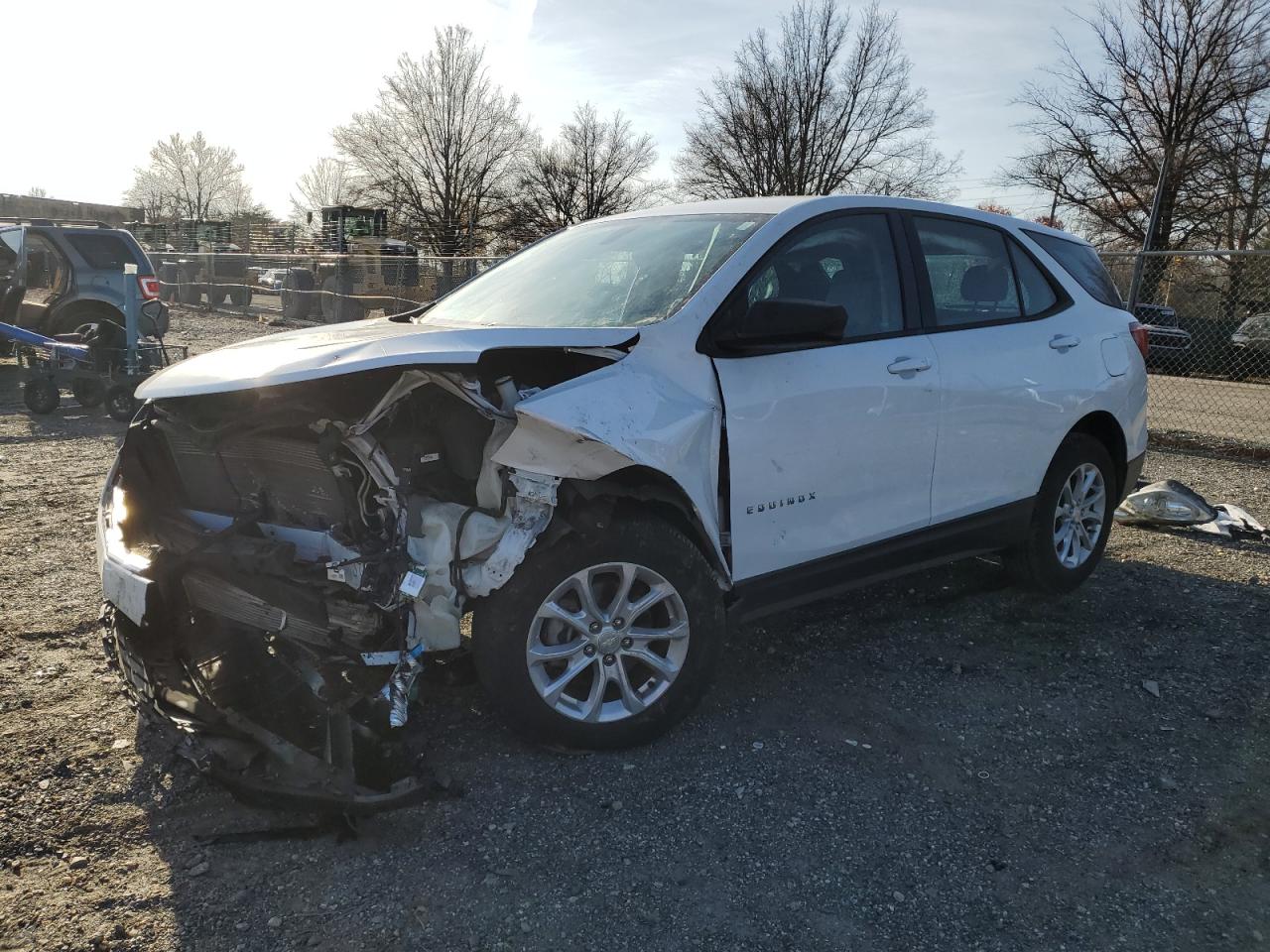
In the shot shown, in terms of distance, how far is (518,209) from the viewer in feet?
130

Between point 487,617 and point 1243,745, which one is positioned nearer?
point 487,617

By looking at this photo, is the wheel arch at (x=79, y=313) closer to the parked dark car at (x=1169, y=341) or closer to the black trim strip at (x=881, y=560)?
the black trim strip at (x=881, y=560)

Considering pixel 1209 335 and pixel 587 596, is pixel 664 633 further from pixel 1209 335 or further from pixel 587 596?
pixel 1209 335

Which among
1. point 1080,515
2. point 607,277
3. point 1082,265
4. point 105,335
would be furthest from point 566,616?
point 105,335

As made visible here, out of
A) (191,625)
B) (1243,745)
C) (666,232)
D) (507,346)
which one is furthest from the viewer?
(666,232)

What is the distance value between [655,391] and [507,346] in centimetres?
52

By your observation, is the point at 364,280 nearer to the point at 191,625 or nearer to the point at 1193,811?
the point at 191,625

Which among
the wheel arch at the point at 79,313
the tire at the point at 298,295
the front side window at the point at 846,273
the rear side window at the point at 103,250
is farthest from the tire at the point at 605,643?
the tire at the point at 298,295

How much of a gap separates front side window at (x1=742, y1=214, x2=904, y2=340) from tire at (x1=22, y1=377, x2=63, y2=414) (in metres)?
8.77

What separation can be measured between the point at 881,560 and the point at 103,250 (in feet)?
35.1

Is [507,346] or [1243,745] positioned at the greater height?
[507,346]

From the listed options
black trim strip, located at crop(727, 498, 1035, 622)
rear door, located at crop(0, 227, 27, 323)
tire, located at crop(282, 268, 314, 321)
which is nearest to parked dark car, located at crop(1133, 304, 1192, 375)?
black trim strip, located at crop(727, 498, 1035, 622)

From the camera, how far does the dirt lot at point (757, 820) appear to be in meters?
2.40

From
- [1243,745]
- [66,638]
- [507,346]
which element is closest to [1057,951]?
[1243,745]
